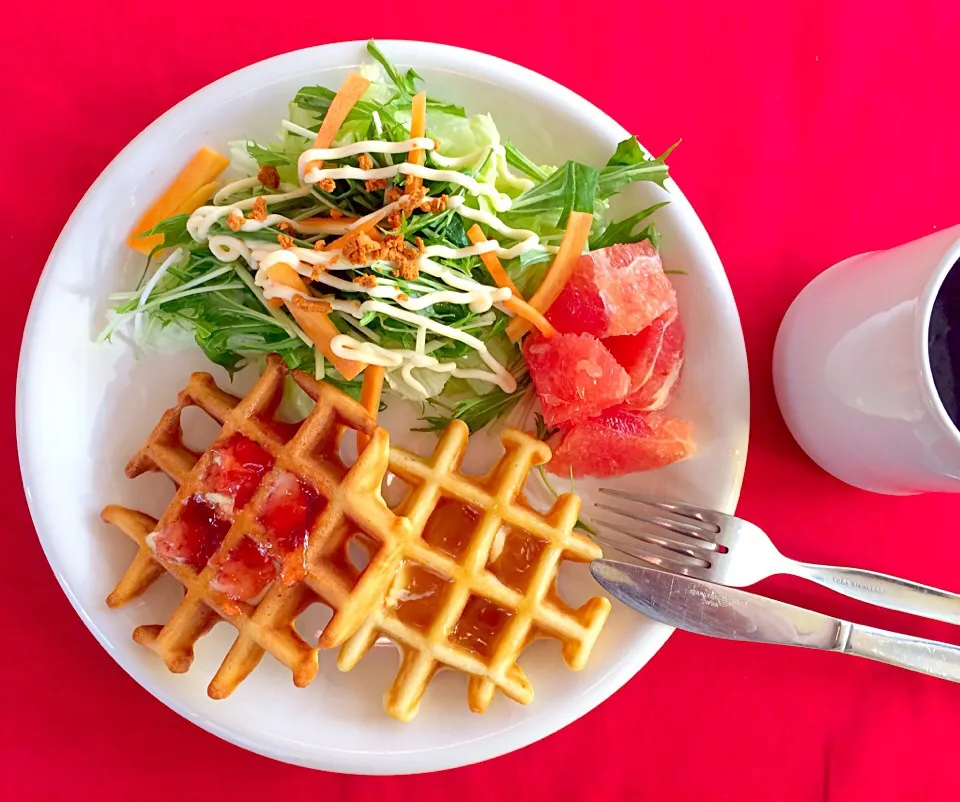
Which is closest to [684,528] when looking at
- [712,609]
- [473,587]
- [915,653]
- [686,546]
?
[686,546]

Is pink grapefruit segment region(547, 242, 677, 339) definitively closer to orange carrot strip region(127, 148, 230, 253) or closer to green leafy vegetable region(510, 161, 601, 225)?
green leafy vegetable region(510, 161, 601, 225)

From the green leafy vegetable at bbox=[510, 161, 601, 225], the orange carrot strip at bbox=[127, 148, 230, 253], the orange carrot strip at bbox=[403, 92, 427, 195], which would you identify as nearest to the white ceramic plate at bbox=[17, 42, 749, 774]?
the orange carrot strip at bbox=[127, 148, 230, 253]

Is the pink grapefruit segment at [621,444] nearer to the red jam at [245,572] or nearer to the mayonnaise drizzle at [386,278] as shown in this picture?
the mayonnaise drizzle at [386,278]

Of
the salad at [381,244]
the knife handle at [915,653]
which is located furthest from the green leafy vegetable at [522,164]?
the knife handle at [915,653]

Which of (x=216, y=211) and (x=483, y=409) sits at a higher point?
(x=216, y=211)

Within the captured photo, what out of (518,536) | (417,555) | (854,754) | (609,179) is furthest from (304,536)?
(854,754)

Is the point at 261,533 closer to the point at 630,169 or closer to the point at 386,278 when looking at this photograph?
the point at 386,278
